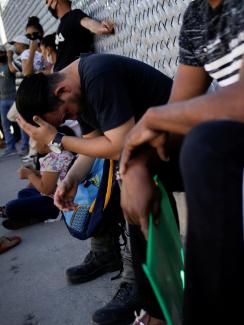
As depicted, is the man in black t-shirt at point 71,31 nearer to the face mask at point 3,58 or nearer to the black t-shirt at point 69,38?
the black t-shirt at point 69,38

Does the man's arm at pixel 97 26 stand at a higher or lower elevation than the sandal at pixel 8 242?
higher

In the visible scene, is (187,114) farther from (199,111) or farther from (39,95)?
(39,95)

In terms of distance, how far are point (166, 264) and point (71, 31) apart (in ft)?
12.5

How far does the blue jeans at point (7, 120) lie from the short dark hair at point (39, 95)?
6.03 meters

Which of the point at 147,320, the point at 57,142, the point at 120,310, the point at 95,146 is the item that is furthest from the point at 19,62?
the point at 147,320

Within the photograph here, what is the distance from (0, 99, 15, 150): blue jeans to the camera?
25.9 ft

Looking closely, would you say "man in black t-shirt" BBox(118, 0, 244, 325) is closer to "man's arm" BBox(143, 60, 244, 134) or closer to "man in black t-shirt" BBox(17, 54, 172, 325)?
"man's arm" BBox(143, 60, 244, 134)

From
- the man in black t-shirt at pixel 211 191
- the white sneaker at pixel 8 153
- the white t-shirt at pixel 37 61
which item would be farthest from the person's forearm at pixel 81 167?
the white sneaker at pixel 8 153

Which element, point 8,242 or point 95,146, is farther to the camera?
point 8,242

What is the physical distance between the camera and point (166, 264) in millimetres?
1091

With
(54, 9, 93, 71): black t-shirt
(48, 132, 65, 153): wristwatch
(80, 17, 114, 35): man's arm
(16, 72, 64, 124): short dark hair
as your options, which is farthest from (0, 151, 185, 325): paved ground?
(80, 17, 114, 35): man's arm

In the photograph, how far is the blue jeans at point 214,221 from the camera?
841 mm

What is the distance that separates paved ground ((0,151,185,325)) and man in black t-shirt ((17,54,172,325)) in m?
0.26

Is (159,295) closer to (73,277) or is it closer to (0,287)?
(73,277)
